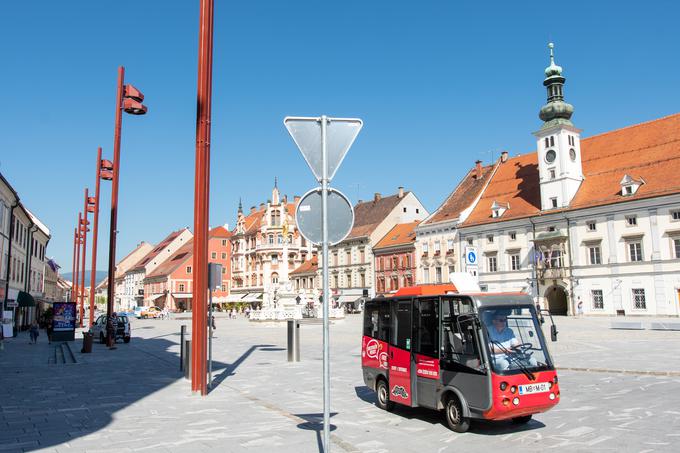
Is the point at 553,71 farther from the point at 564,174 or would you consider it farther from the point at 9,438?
the point at 9,438

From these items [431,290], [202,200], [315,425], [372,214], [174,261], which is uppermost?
[372,214]

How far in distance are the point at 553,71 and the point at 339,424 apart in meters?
52.0

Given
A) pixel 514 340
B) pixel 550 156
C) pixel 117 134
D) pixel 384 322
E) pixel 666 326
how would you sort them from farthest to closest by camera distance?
pixel 550 156, pixel 666 326, pixel 117 134, pixel 384 322, pixel 514 340

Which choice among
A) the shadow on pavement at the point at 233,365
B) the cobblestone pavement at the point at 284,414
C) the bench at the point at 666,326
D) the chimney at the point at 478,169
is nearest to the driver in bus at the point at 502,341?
the cobblestone pavement at the point at 284,414

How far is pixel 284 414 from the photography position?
997 cm

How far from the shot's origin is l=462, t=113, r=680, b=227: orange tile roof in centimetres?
4553

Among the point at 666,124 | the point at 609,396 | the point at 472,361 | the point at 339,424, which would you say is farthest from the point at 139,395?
the point at 666,124

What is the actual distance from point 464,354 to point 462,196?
56818mm

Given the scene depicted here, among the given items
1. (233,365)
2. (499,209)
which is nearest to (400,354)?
(233,365)

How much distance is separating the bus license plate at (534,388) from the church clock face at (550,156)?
158 ft

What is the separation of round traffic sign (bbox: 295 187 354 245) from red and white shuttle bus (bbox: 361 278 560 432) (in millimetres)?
3744

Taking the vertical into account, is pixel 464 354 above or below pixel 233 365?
above

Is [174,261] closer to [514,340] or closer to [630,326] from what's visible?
[630,326]

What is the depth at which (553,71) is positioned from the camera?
5397 centimetres
